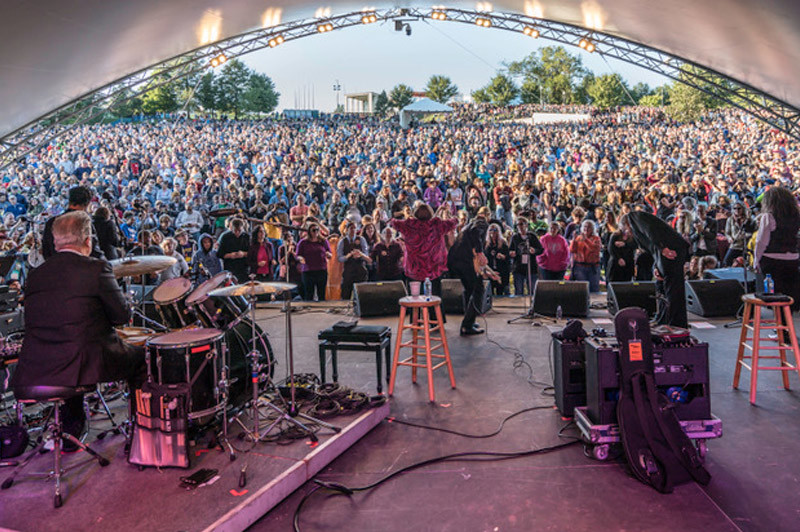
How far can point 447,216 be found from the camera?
8.05m

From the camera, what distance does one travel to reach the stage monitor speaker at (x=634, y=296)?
23.5 ft

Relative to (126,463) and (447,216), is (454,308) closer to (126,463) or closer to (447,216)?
(447,216)

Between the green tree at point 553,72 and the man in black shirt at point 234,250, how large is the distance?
4524 cm

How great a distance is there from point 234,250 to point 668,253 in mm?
5748

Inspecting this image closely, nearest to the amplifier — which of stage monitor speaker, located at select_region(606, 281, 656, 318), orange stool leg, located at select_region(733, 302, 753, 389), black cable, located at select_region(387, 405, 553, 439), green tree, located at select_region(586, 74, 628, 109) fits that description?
black cable, located at select_region(387, 405, 553, 439)

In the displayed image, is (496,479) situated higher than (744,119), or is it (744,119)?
(744,119)

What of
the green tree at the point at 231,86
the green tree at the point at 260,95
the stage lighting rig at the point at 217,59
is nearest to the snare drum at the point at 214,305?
the stage lighting rig at the point at 217,59

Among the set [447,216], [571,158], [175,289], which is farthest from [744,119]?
[175,289]

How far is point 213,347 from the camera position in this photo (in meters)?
3.57

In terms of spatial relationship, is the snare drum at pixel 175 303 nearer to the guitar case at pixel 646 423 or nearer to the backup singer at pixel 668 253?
the guitar case at pixel 646 423

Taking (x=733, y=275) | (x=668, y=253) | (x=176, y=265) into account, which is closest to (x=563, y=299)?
(x=668, y=253)

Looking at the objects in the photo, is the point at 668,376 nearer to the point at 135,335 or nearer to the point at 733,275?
the point at 135,335

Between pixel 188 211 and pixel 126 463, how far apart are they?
837 centimetres

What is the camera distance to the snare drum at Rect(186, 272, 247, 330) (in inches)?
151
